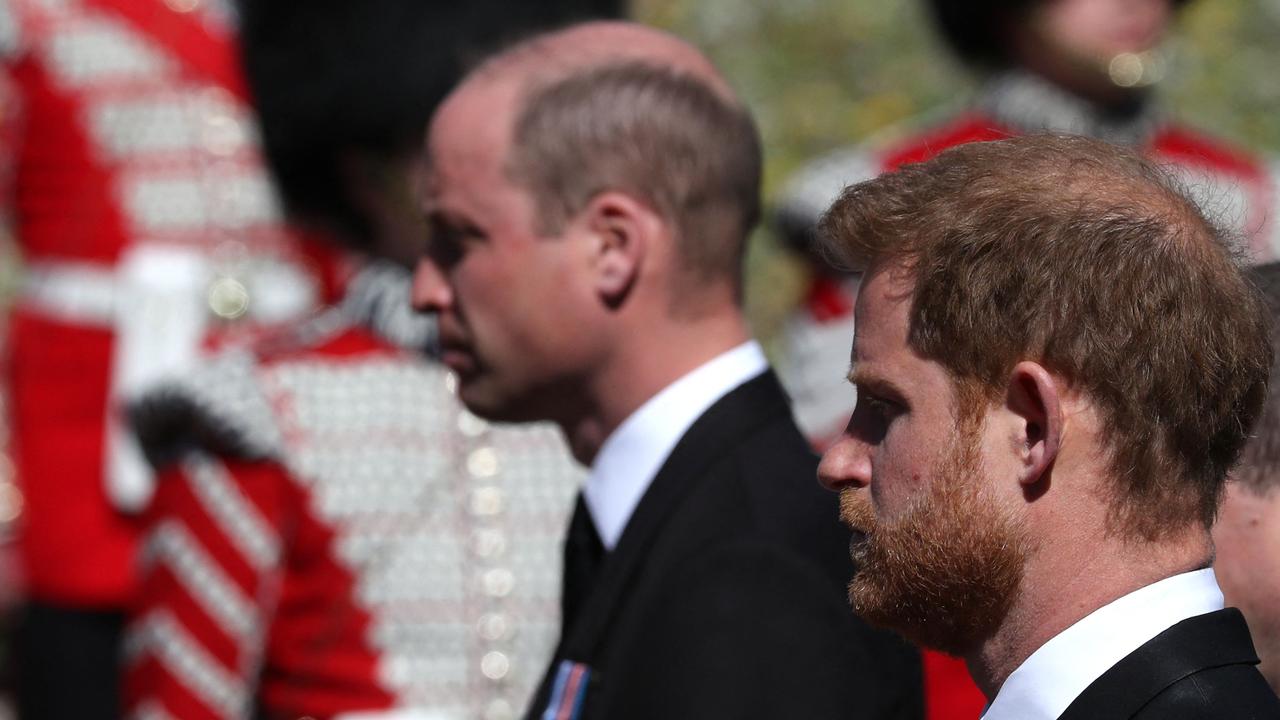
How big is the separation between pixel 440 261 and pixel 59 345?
182 cm

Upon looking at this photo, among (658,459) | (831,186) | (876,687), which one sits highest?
(831,186)

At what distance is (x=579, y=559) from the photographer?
8.55 ft

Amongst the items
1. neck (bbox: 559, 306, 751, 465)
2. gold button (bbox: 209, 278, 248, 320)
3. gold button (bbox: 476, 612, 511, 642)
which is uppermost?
gold button (bbox: 209, 278, 248, 320)

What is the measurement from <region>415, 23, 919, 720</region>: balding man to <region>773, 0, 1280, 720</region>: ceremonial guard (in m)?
1.31

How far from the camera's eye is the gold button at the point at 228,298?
416 centimetres

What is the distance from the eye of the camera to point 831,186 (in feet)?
13.6

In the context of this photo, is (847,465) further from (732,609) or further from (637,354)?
(637,354)

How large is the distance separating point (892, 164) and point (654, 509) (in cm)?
165

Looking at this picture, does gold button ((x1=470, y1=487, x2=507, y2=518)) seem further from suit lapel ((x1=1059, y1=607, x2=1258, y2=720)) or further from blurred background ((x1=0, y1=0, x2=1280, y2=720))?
blurred background ((x1=0, y1=0, x2=1280, y2=720))

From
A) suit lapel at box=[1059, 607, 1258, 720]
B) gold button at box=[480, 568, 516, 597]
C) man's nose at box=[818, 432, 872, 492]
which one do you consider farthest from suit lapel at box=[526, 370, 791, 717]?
suit lapel at box=[1059, 607, 1258, 720]

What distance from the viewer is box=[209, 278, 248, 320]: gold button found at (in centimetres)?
416

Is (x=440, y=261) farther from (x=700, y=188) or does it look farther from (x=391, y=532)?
(x=391, y=532)

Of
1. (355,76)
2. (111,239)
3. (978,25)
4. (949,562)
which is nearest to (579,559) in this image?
(949,562)

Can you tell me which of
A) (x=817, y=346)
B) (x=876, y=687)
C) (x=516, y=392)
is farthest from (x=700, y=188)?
(x=817, y=346)
